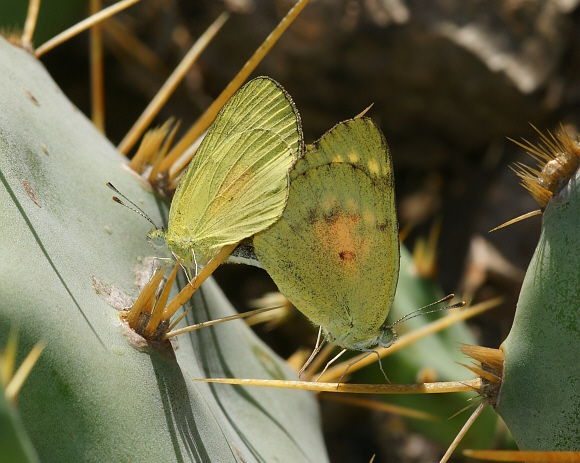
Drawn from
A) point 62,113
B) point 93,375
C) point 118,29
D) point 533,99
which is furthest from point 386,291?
point 533,99

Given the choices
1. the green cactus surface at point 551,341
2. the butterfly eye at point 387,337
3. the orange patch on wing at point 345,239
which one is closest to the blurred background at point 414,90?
the butterfly eye at point 387,337

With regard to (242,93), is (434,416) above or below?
below

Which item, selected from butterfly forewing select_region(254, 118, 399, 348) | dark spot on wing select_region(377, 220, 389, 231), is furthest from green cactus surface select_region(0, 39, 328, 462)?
dark spot on wing select_region(377, 220, 389, 231)

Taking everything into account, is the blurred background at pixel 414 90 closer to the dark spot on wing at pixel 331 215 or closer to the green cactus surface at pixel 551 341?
the dark spot on wing at pixel 331 215

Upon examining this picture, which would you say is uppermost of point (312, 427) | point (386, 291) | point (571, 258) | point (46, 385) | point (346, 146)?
point (571, 258)

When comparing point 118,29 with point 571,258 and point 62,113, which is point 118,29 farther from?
point 571,258

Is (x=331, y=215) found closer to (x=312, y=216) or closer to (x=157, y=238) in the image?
(x=312, y=216)

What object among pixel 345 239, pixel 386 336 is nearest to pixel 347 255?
pixel 345 239
